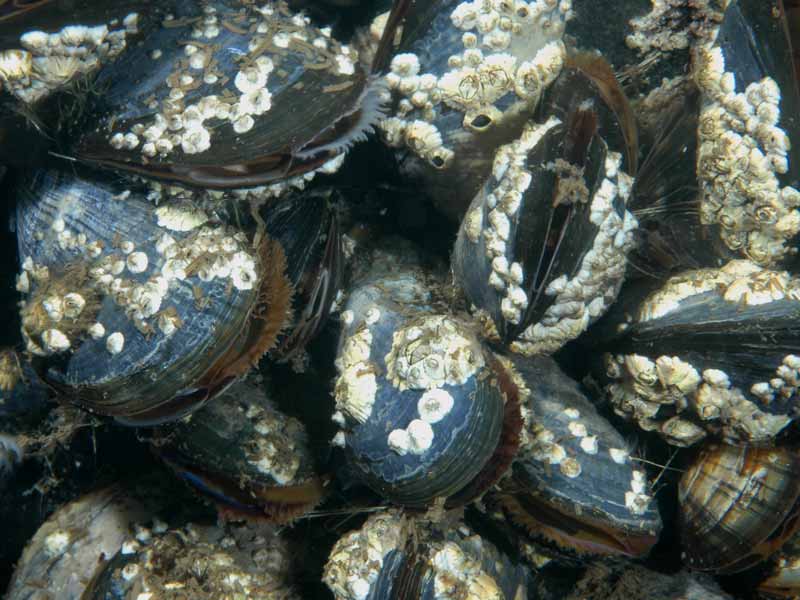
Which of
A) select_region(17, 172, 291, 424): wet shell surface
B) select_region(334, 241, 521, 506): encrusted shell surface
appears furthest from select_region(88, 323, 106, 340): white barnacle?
select_region(334, 241, 521, 506): encrusted shell surface

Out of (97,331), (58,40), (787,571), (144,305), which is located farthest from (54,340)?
(787,571)

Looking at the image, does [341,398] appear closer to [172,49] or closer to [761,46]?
[172,49]

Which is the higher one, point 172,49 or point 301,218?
point 172,49

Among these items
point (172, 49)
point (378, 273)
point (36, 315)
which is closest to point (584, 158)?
point (378, 273)

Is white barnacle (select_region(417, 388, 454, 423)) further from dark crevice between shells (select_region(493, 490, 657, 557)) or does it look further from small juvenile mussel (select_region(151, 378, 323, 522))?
small juvenile mussel (select_region(151, 378, 323, 522))

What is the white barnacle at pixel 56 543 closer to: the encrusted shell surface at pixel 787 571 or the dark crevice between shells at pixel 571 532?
the dark crevice between shells at pixel 571 532

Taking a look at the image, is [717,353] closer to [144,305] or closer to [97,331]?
[144,305]

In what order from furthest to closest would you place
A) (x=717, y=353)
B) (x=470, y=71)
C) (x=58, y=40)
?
1. (x=470, y=71)
2. (x=717, y=353)
3. (x=58, y=40)
